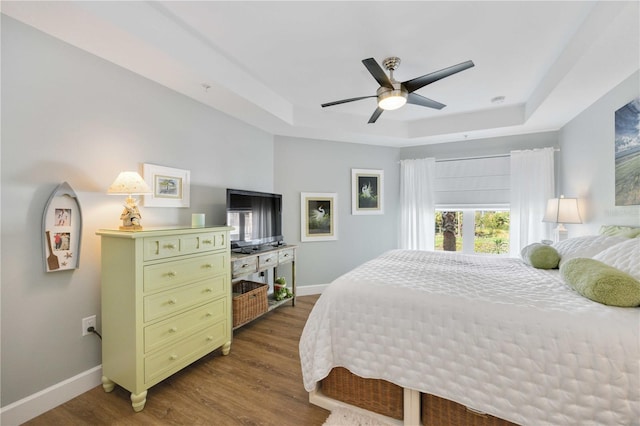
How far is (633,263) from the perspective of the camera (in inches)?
55.7

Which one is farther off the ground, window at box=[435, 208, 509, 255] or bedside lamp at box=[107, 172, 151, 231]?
bedside lamp at box=[107, 172, 151, 231]

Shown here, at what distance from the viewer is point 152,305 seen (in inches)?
67.9

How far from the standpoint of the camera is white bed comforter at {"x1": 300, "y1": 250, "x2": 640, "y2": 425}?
107cm

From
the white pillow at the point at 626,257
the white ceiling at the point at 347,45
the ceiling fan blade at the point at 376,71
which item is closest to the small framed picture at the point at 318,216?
the white ceiling at the point at 347,45

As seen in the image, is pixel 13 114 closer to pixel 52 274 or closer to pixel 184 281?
pixel 52 274

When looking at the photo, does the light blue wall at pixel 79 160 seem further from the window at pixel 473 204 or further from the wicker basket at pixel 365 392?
the wicker basket at pixel 365 392

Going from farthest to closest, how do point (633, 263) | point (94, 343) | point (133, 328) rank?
1. point (94, 343)
2. point (133, 328)
3. point (633, 263)

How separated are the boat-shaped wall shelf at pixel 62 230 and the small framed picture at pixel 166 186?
49cm

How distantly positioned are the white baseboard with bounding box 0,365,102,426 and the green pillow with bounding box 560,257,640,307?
311 cm

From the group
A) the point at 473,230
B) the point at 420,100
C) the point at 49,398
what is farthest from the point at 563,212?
the point at 49,398

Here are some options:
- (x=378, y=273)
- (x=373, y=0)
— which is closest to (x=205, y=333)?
(x=378, y=273)

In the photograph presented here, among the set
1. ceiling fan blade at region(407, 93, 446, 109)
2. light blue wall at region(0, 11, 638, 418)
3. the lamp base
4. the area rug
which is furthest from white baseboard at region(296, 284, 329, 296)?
ceiling fan blade at region(407, 93, 446, 109)

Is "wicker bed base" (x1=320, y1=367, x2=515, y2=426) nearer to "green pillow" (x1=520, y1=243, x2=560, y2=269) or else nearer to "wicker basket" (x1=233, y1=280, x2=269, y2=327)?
"wicker basket" (x1=233, y1=280, x2=269, y2=327)

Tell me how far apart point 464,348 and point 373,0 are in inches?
83.9
